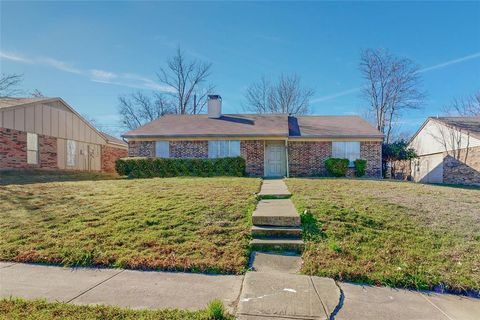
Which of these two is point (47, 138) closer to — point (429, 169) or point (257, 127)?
point (257, 127)

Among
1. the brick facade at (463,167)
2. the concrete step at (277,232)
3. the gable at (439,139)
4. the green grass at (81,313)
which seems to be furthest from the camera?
Result: the gable at (439,139)

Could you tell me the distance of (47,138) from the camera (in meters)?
17.0

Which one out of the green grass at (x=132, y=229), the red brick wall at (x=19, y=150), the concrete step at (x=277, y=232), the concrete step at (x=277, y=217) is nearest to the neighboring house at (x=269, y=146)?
the red brick wall at (x=19, y=150)

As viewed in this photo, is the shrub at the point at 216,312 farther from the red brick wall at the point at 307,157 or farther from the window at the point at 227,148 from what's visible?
the red brick wall at the point at 307,157

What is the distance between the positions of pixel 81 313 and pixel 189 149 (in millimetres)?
14043

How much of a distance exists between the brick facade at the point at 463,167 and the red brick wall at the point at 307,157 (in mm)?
9060

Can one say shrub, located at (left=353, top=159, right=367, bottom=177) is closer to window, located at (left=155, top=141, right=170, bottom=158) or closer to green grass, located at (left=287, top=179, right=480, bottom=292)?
green grass, located at (left=287, top=179, right=480, bottom=292)

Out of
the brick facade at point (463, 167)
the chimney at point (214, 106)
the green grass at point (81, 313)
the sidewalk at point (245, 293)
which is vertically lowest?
the sidewalk at point (245, 293)

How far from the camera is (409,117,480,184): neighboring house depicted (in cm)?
1777

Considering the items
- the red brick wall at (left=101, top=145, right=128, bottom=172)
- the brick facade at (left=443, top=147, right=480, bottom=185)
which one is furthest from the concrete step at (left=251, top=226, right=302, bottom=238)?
the red brick wall at (left=101, top=145, right=128, bottom=172)

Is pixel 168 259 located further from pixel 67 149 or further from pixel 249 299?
pixel 67 149

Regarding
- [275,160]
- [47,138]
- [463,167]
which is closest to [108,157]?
[47,138]

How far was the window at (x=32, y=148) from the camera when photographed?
Result: 15.8 meters

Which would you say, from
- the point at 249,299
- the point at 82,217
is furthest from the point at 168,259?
the point at 82,217
